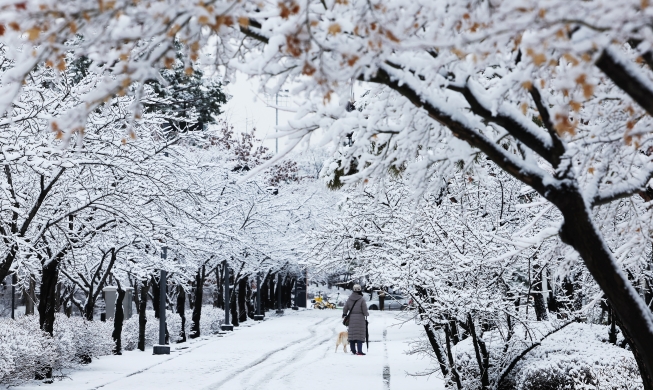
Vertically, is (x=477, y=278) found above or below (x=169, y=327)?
above

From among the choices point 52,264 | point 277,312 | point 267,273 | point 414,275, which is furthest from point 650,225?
point 277,312

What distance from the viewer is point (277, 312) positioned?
4791 centimetres

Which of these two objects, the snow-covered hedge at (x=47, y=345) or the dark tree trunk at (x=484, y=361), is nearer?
the dark tree trunk at (x=484, y=361)

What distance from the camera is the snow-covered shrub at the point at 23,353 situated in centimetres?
1137

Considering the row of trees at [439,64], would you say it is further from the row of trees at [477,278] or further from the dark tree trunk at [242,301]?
the dark tree trunk at [242,301]

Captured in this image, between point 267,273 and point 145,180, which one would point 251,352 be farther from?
point 267,273

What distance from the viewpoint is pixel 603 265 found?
383 cm

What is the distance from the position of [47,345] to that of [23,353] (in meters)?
1.53

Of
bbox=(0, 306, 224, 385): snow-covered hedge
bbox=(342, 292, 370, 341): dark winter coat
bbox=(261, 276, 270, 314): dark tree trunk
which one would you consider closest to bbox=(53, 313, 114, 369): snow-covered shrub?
bbox=(0, 306, 224, 385): snow-covered hedge

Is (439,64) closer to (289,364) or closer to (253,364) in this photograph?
(289,364)

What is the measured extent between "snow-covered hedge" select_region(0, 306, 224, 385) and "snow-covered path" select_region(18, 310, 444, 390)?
0.33m

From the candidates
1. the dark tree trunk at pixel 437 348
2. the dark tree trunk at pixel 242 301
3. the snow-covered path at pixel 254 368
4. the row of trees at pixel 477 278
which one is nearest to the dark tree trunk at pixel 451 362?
the row of trees at pixel 477 278

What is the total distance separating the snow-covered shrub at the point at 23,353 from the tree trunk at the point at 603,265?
10075 mm

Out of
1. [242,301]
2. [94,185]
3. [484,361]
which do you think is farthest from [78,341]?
[242,301]
